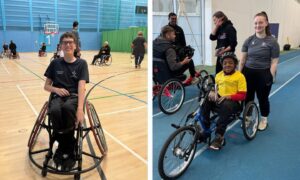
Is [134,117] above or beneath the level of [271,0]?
beneath

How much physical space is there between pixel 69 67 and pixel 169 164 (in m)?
0.93

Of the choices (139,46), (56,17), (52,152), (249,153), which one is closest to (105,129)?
(52,152)

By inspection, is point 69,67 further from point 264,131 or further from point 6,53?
point 6,53

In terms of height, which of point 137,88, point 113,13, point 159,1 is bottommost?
point 137,88

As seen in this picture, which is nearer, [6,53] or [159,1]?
[159,1]

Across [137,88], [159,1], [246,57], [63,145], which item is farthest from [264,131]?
[137,88]

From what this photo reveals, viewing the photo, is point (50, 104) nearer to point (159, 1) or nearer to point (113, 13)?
point (159, 1)

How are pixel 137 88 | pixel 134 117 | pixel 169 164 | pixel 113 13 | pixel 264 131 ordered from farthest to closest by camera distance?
pixel 113 13 < pixel 137 88 < pixel 134 117 < pixel 264 131 < pixel 169 164

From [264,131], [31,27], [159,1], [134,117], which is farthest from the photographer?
[31,27]

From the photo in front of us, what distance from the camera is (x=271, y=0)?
525 cm

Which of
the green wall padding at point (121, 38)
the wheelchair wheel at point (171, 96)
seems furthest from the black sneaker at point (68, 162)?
the green wall padding at point (121, 38)

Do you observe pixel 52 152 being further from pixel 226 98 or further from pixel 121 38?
pixel 121 38

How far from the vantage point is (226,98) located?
199cm

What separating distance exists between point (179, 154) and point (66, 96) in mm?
840
